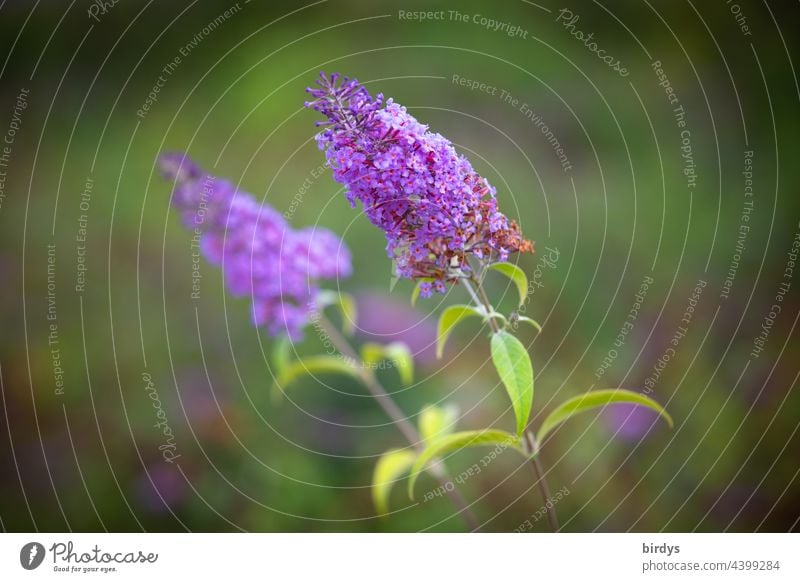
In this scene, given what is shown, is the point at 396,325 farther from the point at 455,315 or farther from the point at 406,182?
the point at 406,182

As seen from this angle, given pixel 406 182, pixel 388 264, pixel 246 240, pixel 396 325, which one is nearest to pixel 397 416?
pixel 396 325

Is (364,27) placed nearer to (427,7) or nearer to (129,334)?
(427,7)

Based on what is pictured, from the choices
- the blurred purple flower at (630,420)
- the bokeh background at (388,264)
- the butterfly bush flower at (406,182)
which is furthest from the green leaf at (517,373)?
the blurred purple flower at (630,420)

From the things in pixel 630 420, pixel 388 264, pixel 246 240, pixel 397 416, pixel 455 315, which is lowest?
pixel 630 420

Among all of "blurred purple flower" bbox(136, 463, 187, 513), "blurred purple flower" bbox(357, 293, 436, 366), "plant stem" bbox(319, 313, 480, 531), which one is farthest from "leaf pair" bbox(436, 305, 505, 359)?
"blurred purple flower" bbox(136, 463, 187, 513)

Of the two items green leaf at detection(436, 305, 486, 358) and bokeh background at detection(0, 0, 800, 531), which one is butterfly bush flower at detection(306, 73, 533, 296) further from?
bokeh background at detection(0, 0, 800, 531)
